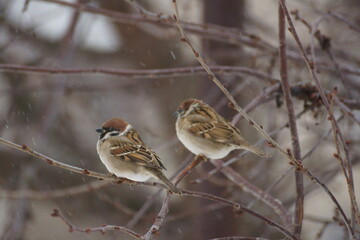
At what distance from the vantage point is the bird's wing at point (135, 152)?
3502 millimetres

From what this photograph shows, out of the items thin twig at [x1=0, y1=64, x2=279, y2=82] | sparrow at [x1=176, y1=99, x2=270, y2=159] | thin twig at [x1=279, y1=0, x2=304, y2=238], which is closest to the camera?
thin twig at [x1=279, y1=0, x2=304, y2=238]

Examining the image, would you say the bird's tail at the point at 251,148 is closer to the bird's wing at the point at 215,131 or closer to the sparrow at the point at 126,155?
the bird's wing at the point at 215,131

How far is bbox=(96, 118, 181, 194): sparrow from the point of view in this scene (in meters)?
3.51

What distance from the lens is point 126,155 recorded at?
363cm

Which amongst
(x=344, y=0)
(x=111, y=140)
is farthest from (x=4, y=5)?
(x=344, y=0)

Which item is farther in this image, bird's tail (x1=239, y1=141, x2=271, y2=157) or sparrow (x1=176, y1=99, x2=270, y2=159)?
sparrow (x1=176, y1=99, x2=270, y2=159)

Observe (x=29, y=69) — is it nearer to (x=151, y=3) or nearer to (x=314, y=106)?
(x=314, y=106)

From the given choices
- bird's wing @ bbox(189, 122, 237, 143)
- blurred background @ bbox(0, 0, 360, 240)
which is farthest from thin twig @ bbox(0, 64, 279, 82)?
blurred background @ bbox(0, 0, 360, 240)

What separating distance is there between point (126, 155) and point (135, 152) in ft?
0.20

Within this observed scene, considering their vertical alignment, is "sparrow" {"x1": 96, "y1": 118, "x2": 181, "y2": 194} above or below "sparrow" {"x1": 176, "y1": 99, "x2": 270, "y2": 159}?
below

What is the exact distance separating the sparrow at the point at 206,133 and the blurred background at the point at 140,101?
36.3 inches

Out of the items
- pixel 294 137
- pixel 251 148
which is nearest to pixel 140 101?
pixel 251 148

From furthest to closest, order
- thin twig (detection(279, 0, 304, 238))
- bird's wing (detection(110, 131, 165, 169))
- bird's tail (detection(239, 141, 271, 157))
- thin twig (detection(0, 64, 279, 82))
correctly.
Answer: thin twig (detection(0, 64, 279, 82)) < bird's wing (detection(110, 131, 165, 169)) < bird's tail (detection(239, 141, 271, 157)) < thin twig (detection(279, 0, 304, 238))

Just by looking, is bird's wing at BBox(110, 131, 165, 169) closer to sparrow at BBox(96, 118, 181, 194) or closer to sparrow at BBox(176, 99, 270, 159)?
sparrow at BBox(96, 118, 181, 194)
